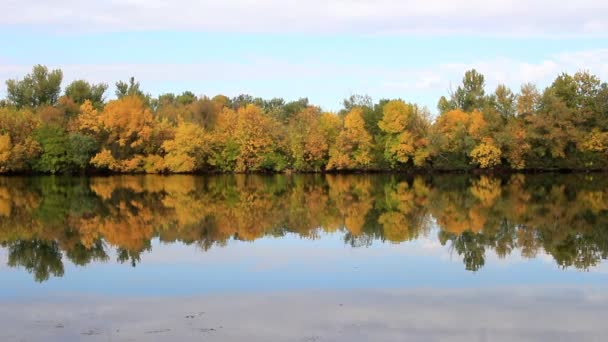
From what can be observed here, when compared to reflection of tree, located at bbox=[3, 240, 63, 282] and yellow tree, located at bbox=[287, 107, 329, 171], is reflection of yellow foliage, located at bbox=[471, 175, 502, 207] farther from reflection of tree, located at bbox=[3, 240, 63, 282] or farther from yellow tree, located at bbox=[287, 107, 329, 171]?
reflection of tree, located at bbox=[3, 240, 63, 282]

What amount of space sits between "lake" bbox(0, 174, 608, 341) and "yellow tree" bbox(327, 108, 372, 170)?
26.8 m

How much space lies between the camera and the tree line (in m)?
57.9

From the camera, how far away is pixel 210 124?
67938 mm

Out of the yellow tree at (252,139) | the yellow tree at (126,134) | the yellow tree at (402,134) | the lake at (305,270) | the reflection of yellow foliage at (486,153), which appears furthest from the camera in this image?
the yellow tree at (252,139)

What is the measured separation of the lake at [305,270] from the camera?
11.4 meters

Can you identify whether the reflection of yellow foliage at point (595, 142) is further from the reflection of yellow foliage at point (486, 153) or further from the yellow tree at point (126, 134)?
the yellow tree at point (126, 134)

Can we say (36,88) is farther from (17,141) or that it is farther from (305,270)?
(305,270)

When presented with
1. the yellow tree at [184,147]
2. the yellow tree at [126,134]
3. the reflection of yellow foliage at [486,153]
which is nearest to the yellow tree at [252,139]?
the yellow tree at [184,147]

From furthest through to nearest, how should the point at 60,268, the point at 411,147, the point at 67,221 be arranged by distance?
1. the point at 411,147
2. the point at 67,221
3. the point at 60,268

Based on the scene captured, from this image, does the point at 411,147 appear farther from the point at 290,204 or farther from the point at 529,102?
the point at 290,204

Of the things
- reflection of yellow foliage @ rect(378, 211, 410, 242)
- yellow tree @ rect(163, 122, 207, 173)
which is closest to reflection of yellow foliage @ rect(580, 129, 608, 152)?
yellow tree @ rect(163, 122, 207, 173)

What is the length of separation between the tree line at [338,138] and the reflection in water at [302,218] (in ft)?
55.9

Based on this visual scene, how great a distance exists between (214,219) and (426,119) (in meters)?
38.2

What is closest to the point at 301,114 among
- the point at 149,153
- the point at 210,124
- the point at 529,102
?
the point at 210,124
